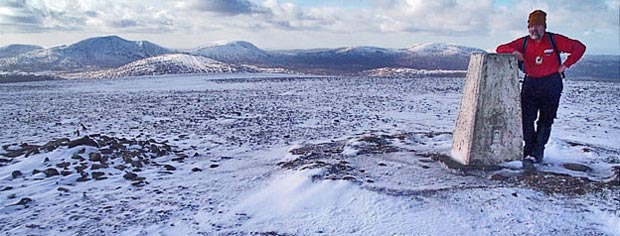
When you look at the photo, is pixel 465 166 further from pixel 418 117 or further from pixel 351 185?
pixel 418 117

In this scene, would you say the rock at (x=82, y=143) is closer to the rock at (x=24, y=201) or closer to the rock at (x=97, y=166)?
the rock at (x=97, y=166)

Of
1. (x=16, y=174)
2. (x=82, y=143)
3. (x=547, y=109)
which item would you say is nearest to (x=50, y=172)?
(x=16, y=174)

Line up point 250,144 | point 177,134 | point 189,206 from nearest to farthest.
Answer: point 189,206 → point 250,144 → point 177,134

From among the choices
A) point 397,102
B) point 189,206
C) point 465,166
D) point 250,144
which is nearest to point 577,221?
point 465,166

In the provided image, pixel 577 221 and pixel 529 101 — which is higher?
pixel 529 101

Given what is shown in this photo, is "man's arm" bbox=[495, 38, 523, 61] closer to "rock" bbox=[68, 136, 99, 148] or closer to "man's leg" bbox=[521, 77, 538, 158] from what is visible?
"man's leg" bbox=[521, 77, 538, 158]

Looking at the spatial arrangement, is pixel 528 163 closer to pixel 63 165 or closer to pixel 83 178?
pixel 83 178
